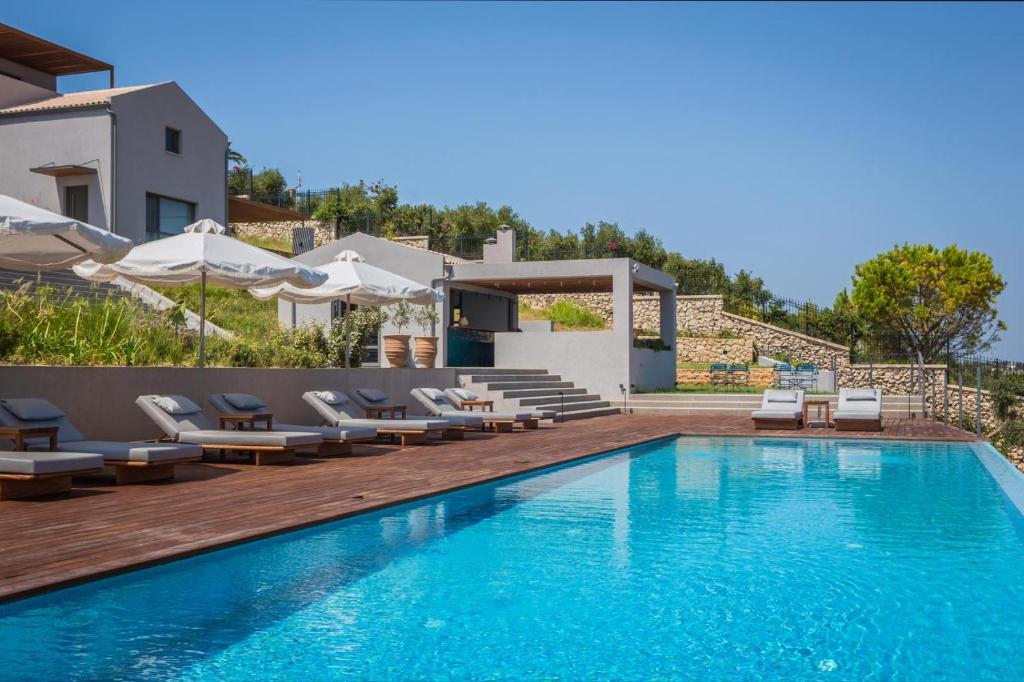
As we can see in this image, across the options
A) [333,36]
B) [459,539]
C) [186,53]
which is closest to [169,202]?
[186,53]

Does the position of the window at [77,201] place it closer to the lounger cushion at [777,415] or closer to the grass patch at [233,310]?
the grass patch at [233,310]

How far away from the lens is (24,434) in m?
8.19

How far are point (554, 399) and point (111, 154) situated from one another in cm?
1300

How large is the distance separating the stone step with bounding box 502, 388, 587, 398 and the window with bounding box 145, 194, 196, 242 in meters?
11.6

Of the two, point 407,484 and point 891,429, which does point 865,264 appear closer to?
point 891,429

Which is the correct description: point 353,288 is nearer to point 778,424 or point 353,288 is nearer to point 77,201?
point 778,424

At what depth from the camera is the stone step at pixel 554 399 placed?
1914 cm

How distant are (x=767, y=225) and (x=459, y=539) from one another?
21805 mm

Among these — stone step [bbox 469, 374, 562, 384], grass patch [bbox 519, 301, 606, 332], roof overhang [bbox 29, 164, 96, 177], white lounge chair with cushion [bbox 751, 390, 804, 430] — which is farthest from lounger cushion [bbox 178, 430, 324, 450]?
grass patch [bbox 519, 301, 606, 332]

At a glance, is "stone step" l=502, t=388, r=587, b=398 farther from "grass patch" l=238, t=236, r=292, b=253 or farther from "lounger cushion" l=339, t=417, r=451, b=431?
"grass patch" l=238, t=236, r=292, b=253

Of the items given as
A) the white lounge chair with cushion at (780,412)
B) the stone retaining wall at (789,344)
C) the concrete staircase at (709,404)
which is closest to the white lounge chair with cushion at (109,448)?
the white lounge chair with cushion at (780,412)

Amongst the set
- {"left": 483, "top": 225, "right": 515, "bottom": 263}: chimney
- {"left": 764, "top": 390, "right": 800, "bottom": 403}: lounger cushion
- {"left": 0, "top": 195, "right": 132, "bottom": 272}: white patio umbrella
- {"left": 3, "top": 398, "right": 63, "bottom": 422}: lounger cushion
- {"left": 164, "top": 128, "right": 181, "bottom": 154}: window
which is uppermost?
{"left": 164, "top": 128, "right": 181, "bottom": 154}: window

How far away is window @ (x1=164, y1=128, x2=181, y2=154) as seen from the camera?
2541 centimetres

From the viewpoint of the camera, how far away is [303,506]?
24.7 ft
